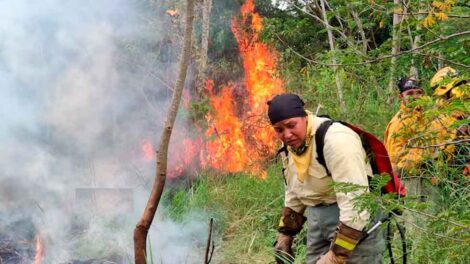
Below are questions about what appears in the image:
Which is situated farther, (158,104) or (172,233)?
(158,104)

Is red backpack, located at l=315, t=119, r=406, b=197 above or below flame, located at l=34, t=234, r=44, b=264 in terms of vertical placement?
above

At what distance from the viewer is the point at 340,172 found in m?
Result: 2.88

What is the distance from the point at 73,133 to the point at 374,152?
672 cm

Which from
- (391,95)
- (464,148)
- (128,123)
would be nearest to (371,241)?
(464,148)

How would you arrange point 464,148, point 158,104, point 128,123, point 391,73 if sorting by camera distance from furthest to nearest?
point 158,104, point 128,123, point 464,148, point 391,73

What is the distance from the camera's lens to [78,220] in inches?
287

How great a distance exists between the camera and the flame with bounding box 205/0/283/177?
8883mm

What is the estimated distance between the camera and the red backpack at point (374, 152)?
121 inches

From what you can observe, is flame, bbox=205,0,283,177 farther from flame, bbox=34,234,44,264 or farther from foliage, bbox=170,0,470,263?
flame, bbox=34,234,44,264

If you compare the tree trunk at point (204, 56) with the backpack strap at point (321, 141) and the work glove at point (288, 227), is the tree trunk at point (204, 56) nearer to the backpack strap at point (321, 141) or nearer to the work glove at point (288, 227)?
the work glove at point (288, 227)

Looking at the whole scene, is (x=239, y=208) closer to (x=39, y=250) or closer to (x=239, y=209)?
(x=239, y=209)

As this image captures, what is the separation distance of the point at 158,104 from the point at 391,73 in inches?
319

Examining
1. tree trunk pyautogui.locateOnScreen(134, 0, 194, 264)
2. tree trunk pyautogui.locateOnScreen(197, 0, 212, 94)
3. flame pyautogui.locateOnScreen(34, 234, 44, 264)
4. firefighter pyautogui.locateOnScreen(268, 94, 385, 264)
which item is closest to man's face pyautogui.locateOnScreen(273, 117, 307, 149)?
firefighter pyautogui.locateOnScreen(268, 94, 385, 264)

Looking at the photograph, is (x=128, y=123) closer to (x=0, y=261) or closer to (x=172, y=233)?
(x=172, y=233)
